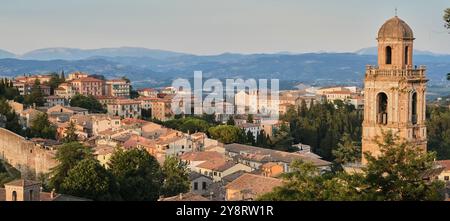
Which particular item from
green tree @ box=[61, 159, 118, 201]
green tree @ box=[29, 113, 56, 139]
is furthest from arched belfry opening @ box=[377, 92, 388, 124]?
green tree @ box=[29, 113, 56, 139]

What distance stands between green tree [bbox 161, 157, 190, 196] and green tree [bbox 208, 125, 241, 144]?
15.4 m

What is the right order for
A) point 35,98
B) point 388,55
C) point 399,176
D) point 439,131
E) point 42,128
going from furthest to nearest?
A: 1. point 35,98
2. point 439,131
3. point 42,128
4. point 388,55
5. point 399,176

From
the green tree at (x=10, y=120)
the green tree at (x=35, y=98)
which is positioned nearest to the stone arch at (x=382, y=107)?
the green tree at (x=10, y=120)

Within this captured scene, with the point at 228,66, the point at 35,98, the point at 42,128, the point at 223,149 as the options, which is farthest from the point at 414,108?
the point at 228,66

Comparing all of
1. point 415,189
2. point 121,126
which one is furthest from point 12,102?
point 415,189

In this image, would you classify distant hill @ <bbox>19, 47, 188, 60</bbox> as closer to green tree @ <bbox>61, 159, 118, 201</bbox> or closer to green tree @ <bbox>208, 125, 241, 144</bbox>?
green tree @ <bbox>208, 125, 241, 144</bbox>

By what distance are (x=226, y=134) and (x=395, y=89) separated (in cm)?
2137

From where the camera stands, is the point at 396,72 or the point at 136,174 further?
the point at 136,174

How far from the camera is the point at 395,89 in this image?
20688mm

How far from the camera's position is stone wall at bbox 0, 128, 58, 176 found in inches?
1147

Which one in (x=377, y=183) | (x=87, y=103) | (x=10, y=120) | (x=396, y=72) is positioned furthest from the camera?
(x=87, y=103)

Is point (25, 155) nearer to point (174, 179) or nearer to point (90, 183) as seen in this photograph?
point (174, 179)
